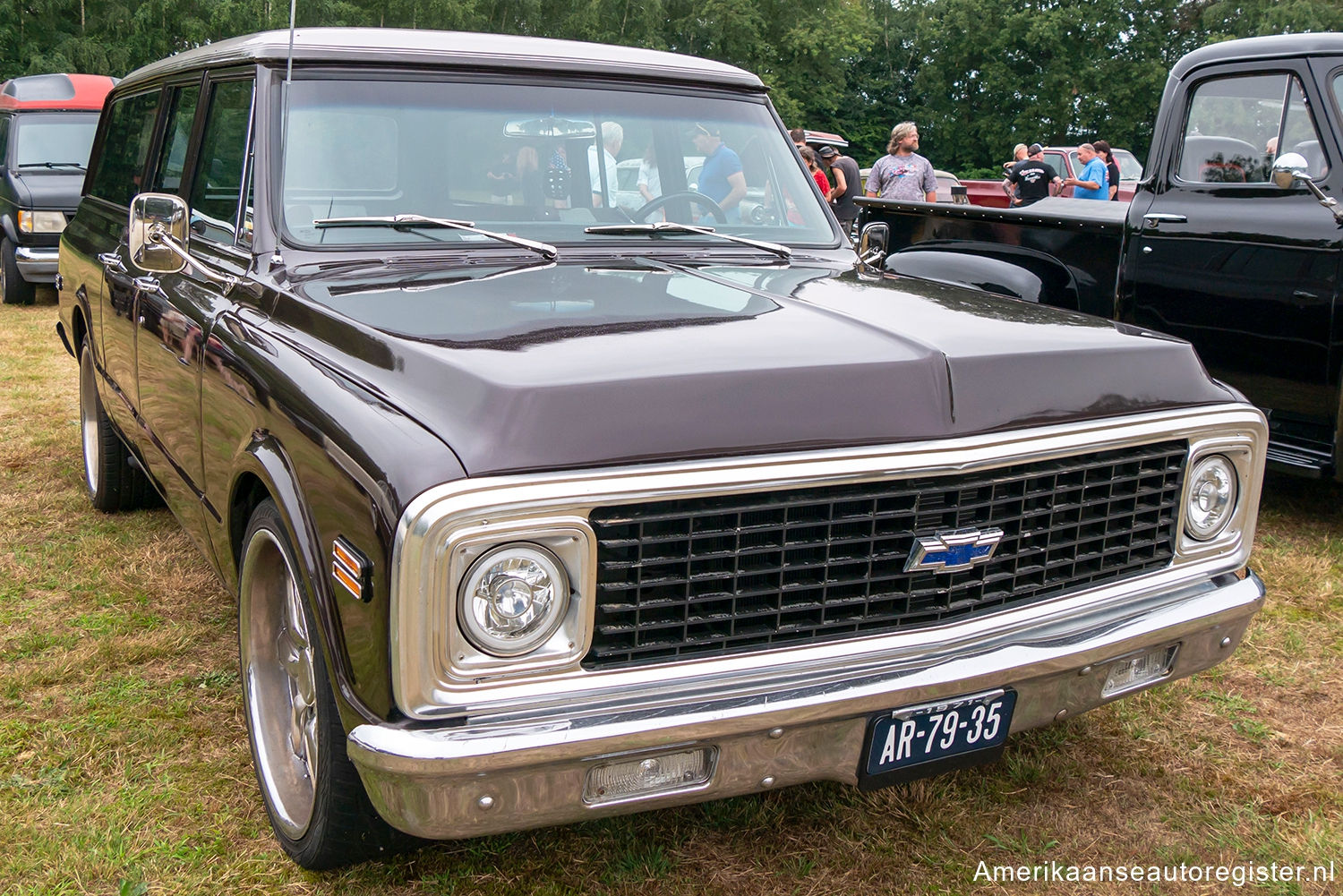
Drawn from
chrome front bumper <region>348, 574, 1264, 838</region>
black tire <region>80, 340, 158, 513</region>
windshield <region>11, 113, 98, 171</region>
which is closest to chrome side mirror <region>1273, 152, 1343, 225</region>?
chrome front bumper <region>348, 574, 1264, 838</region>

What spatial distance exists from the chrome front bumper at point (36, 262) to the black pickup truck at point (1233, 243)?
29.5 ft

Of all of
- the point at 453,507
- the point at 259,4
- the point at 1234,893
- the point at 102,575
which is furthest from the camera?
the point at 259,4

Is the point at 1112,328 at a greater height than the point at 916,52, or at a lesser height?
lesser

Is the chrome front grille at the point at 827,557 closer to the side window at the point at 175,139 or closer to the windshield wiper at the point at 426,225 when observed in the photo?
the windshield wiper at the point at 426,225

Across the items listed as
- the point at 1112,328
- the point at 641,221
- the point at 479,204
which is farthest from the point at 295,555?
the point at 1112,328

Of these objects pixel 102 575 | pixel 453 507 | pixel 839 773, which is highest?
pixel 453 507

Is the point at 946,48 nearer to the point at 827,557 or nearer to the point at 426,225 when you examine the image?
the point at 426,225

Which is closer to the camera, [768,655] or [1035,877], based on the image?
[768,655]

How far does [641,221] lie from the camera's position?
3.52 metres

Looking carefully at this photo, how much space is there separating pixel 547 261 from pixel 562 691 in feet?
4.78

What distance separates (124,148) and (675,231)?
8.94 ft

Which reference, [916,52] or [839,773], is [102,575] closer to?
[839,773]

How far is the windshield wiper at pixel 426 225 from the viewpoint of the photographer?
3.07 metres

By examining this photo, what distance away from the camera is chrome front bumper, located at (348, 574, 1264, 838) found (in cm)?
193
